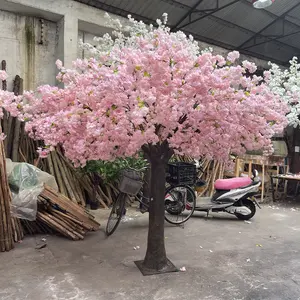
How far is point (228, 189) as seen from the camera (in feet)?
17.9

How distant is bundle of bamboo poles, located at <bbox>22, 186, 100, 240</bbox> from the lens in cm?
402

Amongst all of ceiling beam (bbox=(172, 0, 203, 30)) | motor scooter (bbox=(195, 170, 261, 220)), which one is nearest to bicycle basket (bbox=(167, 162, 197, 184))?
motor scooter (bbox=(195, 170, 261, 220))

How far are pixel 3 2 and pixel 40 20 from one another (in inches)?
34.4

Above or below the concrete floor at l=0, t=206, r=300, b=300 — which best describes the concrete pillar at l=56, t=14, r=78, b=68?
above

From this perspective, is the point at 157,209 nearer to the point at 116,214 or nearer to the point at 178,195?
the point at 116,214

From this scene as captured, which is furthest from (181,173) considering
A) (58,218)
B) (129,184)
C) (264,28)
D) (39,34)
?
(264,28)

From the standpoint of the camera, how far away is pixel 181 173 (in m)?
4.86

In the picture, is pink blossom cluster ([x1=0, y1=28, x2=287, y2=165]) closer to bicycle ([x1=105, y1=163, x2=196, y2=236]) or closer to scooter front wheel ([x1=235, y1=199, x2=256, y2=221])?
bicycle ([x1=105, y1=163, x2=196, y2=236])

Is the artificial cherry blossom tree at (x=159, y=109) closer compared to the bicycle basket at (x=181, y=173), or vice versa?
the artificial cherry blossom tree at (x=159, y=109)

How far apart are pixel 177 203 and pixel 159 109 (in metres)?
2.80

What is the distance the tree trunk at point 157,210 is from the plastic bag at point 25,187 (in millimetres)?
1618

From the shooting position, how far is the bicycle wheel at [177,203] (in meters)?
4.94

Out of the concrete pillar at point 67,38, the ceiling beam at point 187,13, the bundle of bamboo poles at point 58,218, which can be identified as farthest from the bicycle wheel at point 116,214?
the ceiling beam at point 187,13

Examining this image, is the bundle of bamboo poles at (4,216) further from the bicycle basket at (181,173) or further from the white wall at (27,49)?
the white wall at (27,49)
